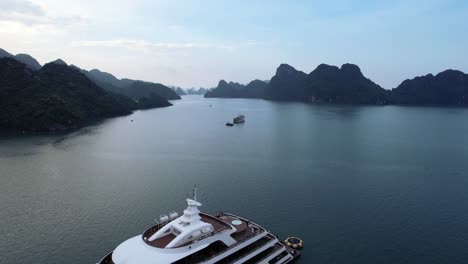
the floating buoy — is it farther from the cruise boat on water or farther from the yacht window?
the yacht window

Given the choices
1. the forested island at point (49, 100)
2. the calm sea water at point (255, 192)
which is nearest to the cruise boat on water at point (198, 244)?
the calm sea water at point (255, 192)

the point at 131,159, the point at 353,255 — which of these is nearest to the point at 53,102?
the point at 131,159

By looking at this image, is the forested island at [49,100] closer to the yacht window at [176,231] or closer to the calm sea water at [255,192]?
the calm sea water at [255,192]

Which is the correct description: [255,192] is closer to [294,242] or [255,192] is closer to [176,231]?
[294,242]

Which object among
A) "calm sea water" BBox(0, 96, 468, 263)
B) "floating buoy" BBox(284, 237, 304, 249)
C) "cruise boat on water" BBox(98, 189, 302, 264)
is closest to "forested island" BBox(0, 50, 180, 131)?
"calm sea water" BBox(0, 96, 468, 263)

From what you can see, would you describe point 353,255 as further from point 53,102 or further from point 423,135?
point 53,102

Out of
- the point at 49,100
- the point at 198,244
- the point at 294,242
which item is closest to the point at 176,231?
the point at 198,244
